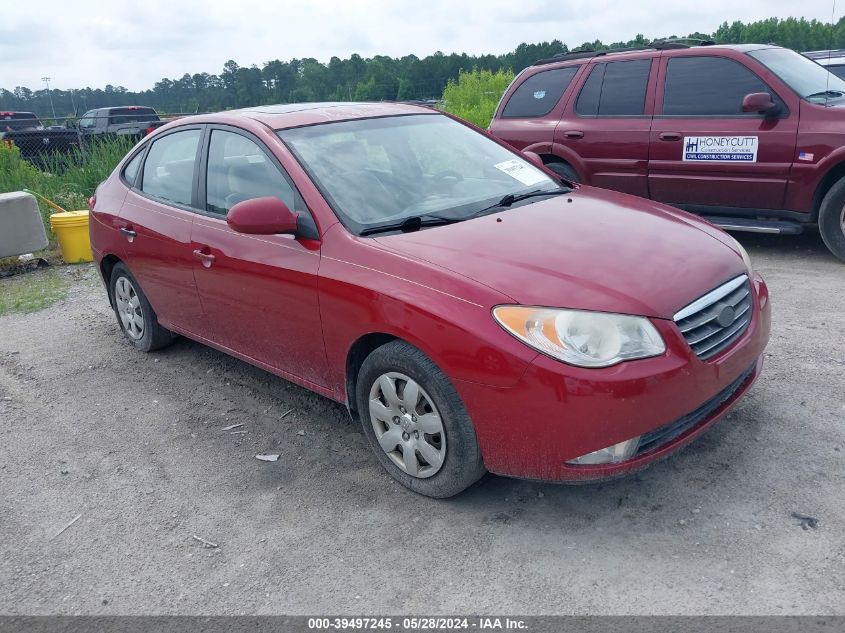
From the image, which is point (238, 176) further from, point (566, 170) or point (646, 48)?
point (646, 48)

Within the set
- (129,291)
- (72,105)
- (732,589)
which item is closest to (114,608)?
(732,589)

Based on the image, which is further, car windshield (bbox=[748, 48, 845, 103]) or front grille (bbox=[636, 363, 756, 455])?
car windshield (bbox=[748, 48, 845, 103])

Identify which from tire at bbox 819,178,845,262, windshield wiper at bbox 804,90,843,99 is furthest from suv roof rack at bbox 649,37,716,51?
tire at bbox 819,178,845,262

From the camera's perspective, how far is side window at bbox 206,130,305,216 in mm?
3893

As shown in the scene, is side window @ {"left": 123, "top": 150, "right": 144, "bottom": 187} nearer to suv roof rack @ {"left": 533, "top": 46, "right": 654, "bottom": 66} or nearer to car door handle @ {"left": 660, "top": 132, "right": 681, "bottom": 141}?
car door handle @ {"left": 660, "top": 132, "right": 681, "bottom": 141}

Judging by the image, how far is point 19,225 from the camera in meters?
8.46

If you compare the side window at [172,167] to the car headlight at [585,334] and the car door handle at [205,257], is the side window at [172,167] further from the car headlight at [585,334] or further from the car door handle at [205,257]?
the car headlight at [585,334]

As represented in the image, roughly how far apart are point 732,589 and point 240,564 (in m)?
1.88

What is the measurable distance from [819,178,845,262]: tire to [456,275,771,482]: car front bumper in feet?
13.2

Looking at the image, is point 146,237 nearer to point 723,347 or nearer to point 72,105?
point 723,347

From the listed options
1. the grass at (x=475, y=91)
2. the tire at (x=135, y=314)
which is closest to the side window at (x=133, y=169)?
the tire at (x=135, y=314)

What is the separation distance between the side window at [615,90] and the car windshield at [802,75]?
102cm

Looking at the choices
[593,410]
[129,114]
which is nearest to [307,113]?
[593,410]

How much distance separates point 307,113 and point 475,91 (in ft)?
50.4
